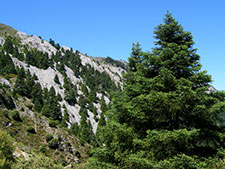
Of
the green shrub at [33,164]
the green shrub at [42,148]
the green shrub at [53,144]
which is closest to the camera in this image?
the green shrub at [33,164]

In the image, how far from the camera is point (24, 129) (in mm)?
56656

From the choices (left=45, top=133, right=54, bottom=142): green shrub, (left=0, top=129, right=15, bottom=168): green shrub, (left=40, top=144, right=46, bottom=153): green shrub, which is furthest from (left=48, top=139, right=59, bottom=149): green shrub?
(left=0, top=129, right=15, bottom=168): green shrub

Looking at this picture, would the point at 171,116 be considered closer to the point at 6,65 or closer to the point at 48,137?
the point at 48,137

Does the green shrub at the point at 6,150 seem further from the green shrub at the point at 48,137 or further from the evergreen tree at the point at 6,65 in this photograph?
the evergreen tree at the point at 6,65

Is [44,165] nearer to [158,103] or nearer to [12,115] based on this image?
[158,103]

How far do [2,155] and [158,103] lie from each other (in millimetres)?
30772

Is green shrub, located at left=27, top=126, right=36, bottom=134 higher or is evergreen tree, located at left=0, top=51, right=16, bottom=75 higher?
evergreen tree, located at left=0, top=51, right=16, bottom=75

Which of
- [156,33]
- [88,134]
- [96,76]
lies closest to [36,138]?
[88,134]

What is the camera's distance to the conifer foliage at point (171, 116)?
10125 millimetres

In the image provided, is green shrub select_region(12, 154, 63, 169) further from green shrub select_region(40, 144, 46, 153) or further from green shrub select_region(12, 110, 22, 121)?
green shrub select_region(12, 110, 22, 121)

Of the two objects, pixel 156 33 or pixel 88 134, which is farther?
pixel 88 134

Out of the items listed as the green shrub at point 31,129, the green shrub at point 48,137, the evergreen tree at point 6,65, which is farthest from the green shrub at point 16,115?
the evergreen tree at point 6,65

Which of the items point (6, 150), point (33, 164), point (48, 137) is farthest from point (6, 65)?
point (33, 164)

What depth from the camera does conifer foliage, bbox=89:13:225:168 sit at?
10125 millimetres
